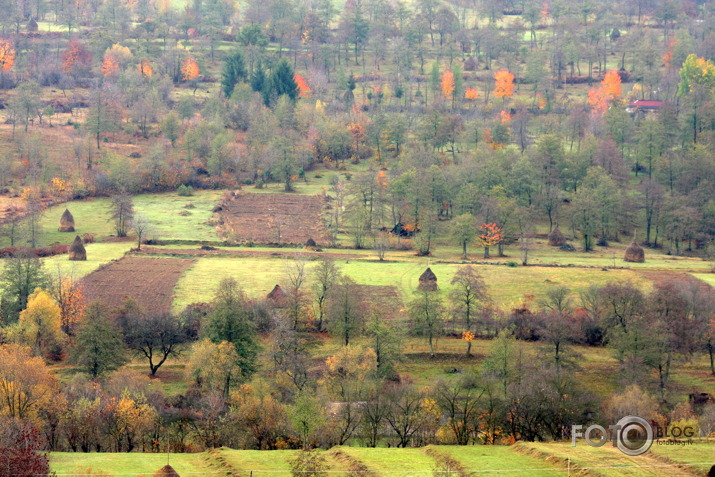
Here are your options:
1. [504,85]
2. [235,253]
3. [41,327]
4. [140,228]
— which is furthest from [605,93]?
Answer: [41,327]

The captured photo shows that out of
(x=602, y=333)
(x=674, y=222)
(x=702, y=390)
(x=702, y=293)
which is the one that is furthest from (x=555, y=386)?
(x=674, y=222)

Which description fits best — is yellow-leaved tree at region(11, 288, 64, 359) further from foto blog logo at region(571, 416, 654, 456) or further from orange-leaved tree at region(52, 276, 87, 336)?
foto blog logo at region(571, 416, 654, 456)

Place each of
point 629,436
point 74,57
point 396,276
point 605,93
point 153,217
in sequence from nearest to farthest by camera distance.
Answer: point 629,436, point 396,276, point 153,217, point 605,93, point 74,57

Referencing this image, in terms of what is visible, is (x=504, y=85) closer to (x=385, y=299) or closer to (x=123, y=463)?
(x=385, y=299)

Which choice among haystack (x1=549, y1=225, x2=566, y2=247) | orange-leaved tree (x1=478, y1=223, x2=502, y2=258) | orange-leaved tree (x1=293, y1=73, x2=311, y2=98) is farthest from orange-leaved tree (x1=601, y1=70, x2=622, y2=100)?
orange-leaved tree (x1=478, y1=223, x2=502, y2=258)

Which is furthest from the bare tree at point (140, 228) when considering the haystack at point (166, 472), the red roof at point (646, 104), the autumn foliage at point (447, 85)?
the red roof at point (646, 104)
